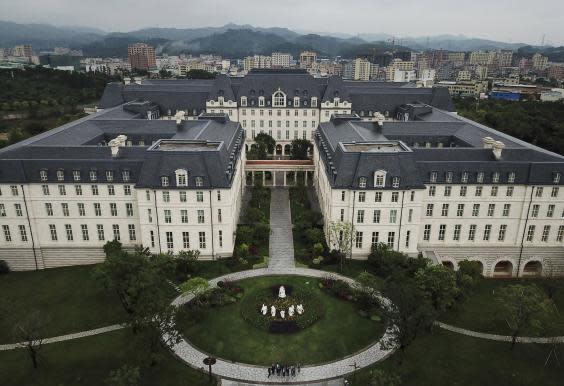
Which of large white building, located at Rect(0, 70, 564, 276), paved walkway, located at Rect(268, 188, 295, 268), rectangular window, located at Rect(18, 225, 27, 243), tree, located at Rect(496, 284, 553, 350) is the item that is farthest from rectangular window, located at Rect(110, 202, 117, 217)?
tree, located at Rect(496, 284, 553, 350)

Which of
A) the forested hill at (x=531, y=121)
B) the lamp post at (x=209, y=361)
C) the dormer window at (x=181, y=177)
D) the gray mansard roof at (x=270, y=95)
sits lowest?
the lamp post at (x=209, y=361)

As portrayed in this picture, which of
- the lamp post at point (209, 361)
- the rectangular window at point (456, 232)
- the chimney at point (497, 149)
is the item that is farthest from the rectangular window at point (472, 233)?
the lamp post at point (209, 361)

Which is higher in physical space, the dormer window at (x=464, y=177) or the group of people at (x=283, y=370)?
the dormer window at (x=464, y=177)

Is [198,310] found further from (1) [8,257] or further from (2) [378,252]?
(1) [8,257]

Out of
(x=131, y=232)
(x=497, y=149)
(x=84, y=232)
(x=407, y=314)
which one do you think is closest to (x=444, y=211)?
(x=497, y=149)

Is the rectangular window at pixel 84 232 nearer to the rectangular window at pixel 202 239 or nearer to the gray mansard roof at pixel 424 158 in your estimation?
the rectangular window at pixel 202 239

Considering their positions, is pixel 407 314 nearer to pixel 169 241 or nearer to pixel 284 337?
pixel 284 337

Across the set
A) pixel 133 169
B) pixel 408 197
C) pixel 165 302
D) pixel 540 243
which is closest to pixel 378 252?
pixel 408 197
